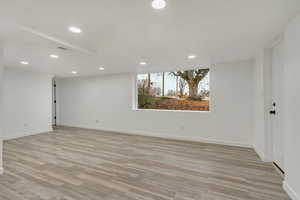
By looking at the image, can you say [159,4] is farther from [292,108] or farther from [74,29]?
[292,108]

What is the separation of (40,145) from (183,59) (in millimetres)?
4414

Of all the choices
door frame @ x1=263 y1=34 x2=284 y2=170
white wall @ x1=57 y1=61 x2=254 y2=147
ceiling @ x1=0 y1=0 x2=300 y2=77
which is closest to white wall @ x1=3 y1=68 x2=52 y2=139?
white wall @ x1=57 y1=61 x2=254 y2=147

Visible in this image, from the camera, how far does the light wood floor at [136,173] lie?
212 centimetres

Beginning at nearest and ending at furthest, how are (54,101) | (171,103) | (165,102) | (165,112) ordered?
(165,112) → (171,103) → (165,102) → (54,101)

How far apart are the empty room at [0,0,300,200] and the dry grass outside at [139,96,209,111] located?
4cm

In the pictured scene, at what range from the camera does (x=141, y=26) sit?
7.17 feet

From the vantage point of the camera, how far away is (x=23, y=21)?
2.03m

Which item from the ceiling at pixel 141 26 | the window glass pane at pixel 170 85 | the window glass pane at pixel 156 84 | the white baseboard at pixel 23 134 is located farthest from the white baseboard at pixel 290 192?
the white baseboard at pixel 23 134

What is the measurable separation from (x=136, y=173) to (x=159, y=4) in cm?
250

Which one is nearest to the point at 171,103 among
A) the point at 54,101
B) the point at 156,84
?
the point at 156,84

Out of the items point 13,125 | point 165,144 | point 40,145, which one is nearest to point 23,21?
point 40,145

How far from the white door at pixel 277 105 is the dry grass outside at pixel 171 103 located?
6.71 ft

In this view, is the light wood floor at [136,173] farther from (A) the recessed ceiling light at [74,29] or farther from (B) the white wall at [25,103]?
(A) the recessed ceiling light at [74,29]

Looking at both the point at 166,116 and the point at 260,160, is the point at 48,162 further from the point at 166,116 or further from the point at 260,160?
the point at 260,160
